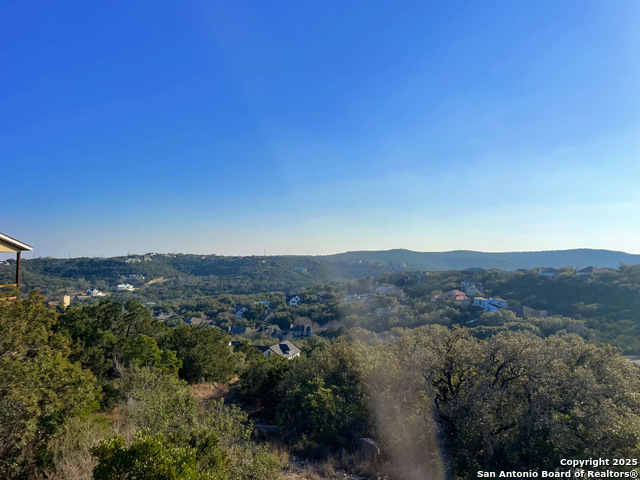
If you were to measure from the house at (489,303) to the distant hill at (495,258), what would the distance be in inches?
2302

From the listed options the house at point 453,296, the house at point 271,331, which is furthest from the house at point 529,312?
the house at point 271,331

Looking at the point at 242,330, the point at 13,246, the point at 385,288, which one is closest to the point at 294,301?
the point at 242,330

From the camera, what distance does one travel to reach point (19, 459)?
18.5ft

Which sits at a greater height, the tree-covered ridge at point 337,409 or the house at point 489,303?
the tree-covered ridge at point 337,409

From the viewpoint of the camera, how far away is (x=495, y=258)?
118812 millimetres

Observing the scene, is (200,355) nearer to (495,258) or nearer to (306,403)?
(306,403)

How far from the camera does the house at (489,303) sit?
44.9m

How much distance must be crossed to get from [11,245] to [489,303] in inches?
2007

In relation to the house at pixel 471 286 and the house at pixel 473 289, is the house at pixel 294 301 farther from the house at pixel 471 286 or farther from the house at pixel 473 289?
the house at pixel 473 289

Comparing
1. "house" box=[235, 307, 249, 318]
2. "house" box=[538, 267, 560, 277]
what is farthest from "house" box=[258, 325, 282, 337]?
"house" box=[538, 267, 560, 277]

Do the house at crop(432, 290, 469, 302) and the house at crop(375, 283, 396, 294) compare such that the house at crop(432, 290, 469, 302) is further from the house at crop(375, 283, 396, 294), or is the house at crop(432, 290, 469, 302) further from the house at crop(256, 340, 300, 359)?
the house at crop(256, 340, 300, 359)

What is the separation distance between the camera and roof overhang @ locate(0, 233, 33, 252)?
29.7 ft

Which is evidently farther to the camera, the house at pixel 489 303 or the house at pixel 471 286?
the house at pixel 471 286

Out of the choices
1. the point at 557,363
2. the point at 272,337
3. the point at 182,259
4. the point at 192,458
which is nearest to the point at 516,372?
the point at 557,363
